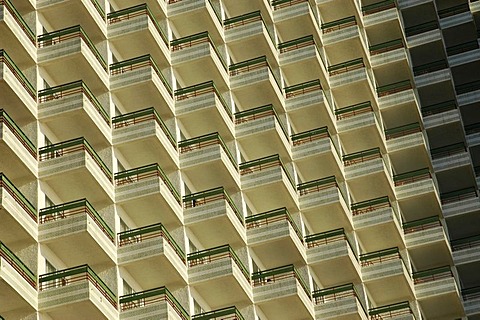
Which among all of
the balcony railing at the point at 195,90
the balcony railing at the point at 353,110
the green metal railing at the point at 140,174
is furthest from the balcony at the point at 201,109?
the balcony railing at the point at 353,110

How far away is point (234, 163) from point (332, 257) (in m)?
6.98

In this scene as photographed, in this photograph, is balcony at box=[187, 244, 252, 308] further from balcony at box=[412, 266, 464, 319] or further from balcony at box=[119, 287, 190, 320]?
balcony at box=[412, 266, 464, 319]

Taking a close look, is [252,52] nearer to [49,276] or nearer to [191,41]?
[191,41]

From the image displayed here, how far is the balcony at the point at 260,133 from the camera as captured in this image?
218ft

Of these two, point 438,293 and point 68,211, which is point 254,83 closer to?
point 438,293

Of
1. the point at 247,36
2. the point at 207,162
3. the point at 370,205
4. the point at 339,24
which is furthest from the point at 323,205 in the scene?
the point at 339,24

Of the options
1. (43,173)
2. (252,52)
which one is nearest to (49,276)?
(43,173)

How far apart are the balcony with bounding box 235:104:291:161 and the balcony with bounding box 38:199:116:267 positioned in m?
14.8

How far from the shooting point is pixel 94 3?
60.8m

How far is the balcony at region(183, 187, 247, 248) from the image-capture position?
59.6m

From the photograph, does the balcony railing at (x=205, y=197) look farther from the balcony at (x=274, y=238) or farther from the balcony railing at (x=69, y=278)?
the balcony railing at (x=69, y=278)

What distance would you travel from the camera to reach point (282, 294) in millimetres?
60062

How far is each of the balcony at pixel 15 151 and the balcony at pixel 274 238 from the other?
1384 centimetres

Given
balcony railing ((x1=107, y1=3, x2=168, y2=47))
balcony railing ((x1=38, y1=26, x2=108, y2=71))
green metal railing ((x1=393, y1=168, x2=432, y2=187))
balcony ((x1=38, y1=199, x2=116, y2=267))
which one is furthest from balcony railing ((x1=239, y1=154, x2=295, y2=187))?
balcony ((x1=38, y1=199, x2=116, y2=267))
